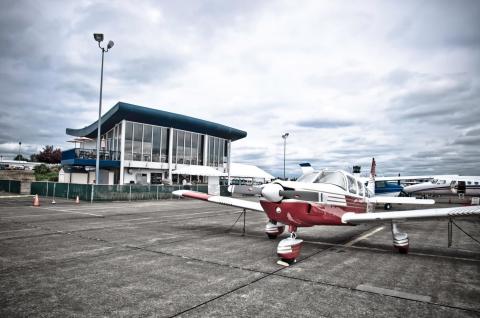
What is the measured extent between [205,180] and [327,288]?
131 ft

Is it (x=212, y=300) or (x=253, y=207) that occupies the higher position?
(x=253, y=207)

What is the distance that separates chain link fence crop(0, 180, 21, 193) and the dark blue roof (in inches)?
457

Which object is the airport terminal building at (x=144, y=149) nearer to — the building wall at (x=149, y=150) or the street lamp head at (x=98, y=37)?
the building wall at (x=149, y=150)

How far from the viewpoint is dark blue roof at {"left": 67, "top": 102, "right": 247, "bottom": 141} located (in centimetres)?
3462

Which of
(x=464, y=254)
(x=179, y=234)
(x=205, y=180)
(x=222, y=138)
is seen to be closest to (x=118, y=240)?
(x=179, y=234)

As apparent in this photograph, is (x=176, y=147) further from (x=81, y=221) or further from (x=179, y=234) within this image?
(x=179, y=234)

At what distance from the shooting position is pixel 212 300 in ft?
14.8

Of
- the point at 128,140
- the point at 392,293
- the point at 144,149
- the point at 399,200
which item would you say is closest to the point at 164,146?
the point at 144,149

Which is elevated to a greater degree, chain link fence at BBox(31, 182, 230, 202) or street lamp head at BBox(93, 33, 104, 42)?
street lamp head at BBox(93, 33, 104, 42)

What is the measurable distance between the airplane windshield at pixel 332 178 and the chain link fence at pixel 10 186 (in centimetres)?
3371

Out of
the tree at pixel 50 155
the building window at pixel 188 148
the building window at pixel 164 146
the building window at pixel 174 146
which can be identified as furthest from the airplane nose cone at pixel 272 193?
the tree at pixel 50 155

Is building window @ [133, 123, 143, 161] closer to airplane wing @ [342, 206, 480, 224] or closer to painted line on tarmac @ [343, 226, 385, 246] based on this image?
painted line on tarmac @ [343, 226, 385, 246]

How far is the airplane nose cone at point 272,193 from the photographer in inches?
269

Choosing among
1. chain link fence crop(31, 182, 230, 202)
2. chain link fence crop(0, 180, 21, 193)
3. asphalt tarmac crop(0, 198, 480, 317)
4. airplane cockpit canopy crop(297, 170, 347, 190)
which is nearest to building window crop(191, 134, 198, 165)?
chain link fence crop(31, 182, 230, 202)
